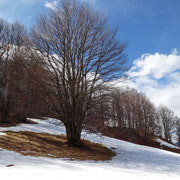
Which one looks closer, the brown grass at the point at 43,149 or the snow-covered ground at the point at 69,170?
the snow-covered ground at the point at 69,170

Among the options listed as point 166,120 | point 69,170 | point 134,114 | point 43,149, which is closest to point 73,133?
point 43,149

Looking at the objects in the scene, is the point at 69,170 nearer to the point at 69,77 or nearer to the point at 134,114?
the point at 69,77

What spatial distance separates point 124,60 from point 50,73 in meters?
5.44

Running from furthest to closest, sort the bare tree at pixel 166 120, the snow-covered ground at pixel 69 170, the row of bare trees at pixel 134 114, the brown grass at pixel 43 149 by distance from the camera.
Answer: the bare tree at pixel 166 120 → the row of bare trees at pixel 134 114 → the brown grass at pixel 43 149 → the snow-covered ground at pixel 69 170

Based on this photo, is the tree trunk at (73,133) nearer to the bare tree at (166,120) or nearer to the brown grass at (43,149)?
the brown grass at (43,149)

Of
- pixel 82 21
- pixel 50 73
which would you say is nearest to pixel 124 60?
pixel 82 21

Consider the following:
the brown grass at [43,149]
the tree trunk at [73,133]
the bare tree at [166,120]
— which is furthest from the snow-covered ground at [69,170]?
the bare tree at [166,120]

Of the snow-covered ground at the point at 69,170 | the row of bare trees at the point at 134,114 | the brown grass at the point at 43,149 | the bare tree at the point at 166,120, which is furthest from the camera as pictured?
the bare tree at the point at 166,120

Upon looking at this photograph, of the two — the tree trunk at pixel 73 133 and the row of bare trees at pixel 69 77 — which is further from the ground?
the row of bare trees at pixel 69 77

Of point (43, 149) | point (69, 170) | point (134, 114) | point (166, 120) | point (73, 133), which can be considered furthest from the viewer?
point (166, 120)

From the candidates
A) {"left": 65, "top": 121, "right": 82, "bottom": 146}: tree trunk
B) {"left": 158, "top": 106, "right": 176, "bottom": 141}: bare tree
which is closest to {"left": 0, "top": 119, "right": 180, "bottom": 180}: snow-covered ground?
{"left": 65, "top": 121, "right": 82, "bottom": 146}: tree trunk

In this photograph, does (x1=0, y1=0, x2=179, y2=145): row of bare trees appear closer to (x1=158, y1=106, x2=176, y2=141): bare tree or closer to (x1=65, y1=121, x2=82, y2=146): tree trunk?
(x1=65, y1=121, x2=82, y2=146): tree trunk

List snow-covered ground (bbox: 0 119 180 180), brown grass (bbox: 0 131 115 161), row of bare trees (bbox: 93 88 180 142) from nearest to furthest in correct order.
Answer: snow-covered ground (bbox: 0 119 180 180), brown grass (bbox: 0 131 115 161), row of bare trees (bbox: 93 88 180 142)

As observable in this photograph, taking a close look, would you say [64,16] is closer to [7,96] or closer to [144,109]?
[7,96]
